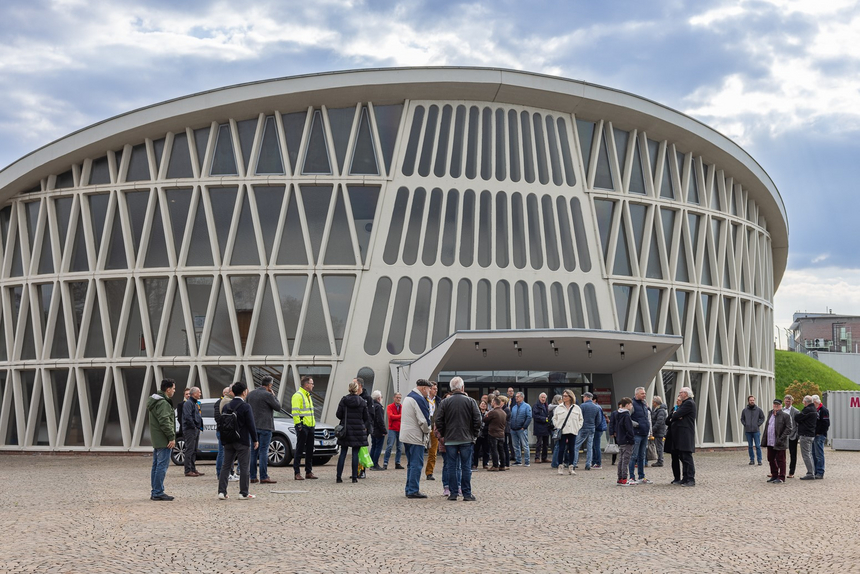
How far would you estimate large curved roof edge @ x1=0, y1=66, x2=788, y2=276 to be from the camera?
26.7m

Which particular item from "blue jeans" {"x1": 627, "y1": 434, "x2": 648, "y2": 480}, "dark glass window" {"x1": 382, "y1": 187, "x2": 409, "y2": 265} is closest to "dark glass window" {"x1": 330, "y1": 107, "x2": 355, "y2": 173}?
"dark glass window" {"x1": 382, "y1": 187, "x2": 409, "y2": 265}

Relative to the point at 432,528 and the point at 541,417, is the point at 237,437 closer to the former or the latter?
the point at 432,528

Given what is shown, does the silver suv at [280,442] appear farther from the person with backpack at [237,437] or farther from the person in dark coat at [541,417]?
the person with backpack at [237,437]

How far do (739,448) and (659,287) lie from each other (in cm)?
640

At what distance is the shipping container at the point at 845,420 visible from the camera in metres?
28.1

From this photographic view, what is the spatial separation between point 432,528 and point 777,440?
796 centimetres

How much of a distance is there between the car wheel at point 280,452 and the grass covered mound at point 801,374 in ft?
196

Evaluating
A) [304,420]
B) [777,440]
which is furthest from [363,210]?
[777,440]

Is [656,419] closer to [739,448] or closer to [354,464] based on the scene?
[354,464]

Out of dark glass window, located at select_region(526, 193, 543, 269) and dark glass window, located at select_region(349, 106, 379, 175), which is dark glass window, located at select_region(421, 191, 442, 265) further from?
dark glass window, located at select_region(526, 193, 543, 269)

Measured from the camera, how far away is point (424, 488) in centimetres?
1398

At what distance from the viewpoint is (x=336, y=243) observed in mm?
26672

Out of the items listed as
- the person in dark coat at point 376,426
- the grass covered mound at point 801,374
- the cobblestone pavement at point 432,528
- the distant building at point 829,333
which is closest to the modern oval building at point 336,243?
the person in dark coat at point 376,426

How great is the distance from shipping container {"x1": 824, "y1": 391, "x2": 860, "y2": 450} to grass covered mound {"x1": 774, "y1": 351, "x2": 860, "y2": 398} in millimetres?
44283
